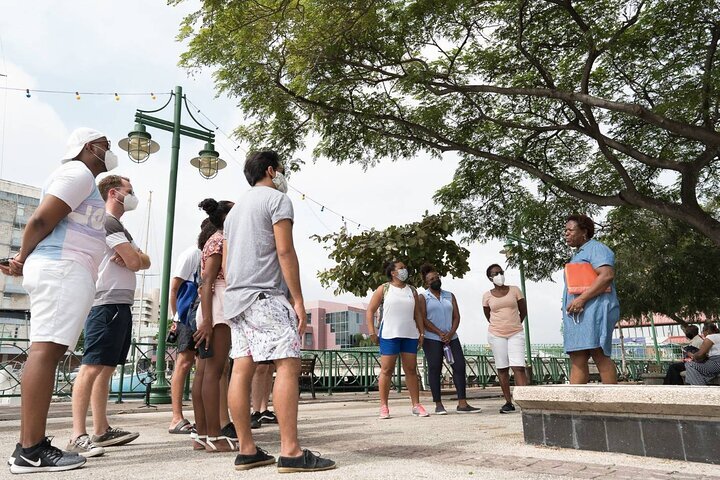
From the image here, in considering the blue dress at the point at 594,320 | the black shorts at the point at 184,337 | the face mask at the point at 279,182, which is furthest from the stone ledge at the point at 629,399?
the black shorts at the point at 184,337

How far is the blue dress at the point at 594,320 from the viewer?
14.1ft

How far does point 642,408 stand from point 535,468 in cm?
79

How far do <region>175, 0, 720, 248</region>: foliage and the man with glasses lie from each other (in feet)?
13.2

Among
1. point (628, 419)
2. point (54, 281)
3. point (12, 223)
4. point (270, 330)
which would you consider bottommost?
point (628, 419)

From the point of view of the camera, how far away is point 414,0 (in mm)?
8344

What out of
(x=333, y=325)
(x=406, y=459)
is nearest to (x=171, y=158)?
(x=406, y=459)

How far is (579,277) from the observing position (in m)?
4.52

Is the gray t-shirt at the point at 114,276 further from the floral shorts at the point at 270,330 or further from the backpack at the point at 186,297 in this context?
the floral shorts at the point at 270,330

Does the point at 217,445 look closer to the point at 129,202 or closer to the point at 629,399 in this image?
the point at 129,202

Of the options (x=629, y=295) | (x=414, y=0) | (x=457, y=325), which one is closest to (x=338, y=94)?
(x=414, y=0)

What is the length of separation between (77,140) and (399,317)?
3.88 metres

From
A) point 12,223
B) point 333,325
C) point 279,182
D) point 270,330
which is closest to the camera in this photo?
point 270,330

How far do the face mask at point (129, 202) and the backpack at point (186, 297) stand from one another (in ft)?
2.46

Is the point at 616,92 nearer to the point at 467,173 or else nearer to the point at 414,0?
the point at 467,173
